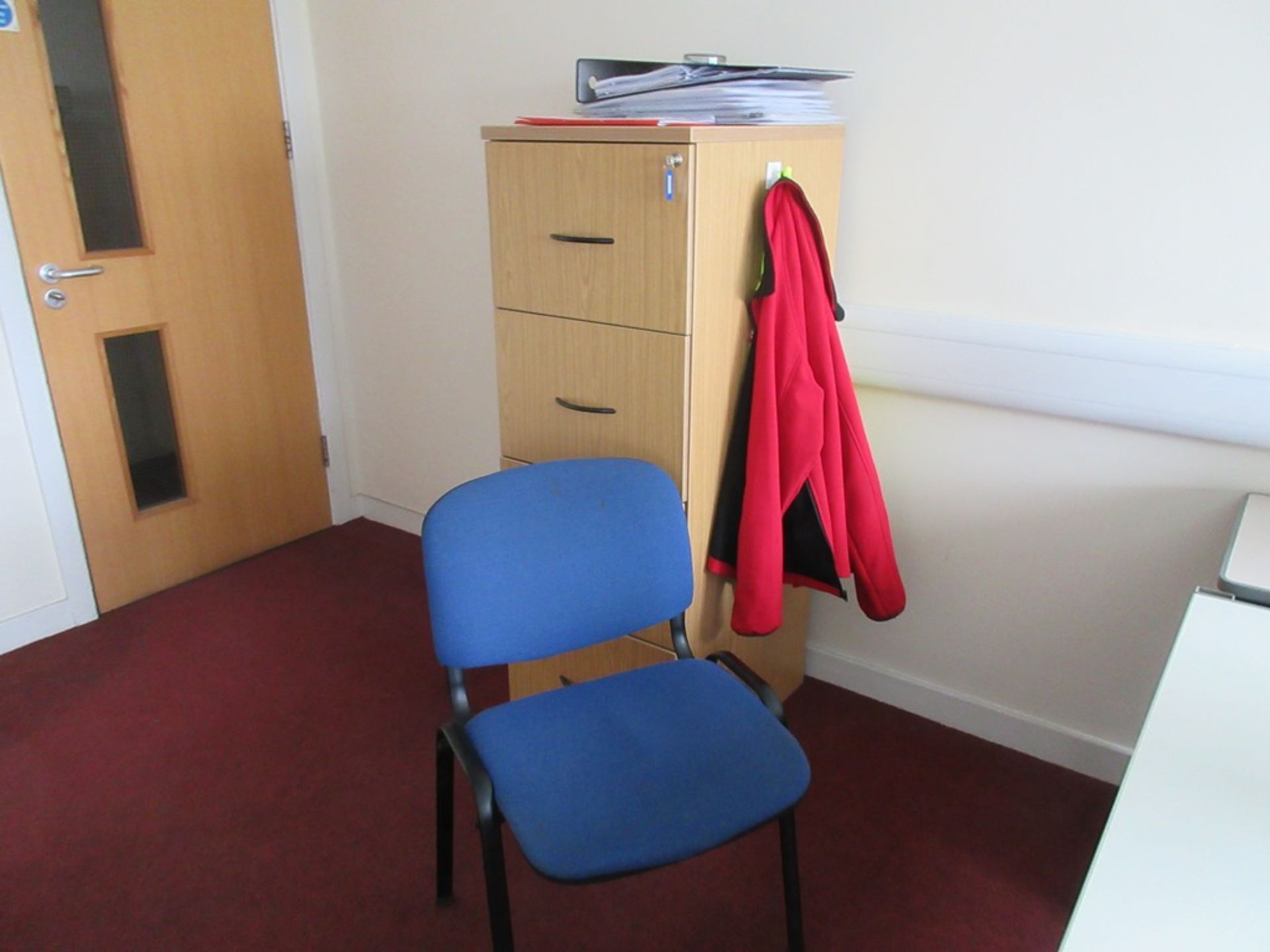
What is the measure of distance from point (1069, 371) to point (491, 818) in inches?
53.2

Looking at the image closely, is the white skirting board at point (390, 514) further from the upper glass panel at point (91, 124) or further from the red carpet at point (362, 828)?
the upper glass panel at point (91, 124)

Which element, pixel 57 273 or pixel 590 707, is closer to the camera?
pixel 590 707

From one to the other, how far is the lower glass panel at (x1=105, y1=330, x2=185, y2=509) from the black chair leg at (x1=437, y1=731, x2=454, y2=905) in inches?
65.7

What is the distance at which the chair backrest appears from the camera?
55.9 inches

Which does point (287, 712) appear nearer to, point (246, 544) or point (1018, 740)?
point (246, 544)

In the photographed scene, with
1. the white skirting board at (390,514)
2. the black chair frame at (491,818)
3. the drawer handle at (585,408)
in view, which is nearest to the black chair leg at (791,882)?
the black chair frame at (491,818)

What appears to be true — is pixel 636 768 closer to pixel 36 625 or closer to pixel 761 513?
pixel 761 513

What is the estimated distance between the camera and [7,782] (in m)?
1.97

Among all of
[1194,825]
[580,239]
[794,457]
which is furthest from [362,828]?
[1194,825]

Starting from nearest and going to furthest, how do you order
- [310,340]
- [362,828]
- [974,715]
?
[362,828] → [974,715] → [310,340]

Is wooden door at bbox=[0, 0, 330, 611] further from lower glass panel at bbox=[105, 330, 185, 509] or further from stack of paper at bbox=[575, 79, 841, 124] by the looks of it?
stack of paper at bbox=[575, 79, 841, 124]

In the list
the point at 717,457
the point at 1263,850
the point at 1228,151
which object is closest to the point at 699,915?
the point at 717,457

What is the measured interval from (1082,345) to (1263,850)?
43.6 inches

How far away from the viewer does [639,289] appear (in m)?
1.63
